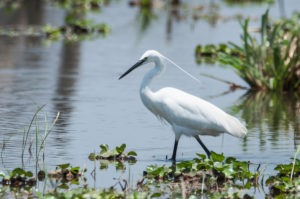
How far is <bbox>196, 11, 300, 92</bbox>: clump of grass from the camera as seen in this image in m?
12.6

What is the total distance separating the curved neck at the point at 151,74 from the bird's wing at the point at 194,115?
7.6 inches

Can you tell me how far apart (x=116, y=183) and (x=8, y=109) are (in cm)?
466

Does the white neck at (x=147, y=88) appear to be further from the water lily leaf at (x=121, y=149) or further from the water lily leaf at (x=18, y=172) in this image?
the water lily leaf at (x=18, y=172)

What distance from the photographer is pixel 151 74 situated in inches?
316

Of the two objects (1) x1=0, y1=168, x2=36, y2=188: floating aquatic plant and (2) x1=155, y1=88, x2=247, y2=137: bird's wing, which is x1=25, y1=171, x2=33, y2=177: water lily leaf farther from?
(2) x1=155, y1=88, x2=247, y2=137: bird's wing

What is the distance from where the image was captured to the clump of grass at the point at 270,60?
1264cm

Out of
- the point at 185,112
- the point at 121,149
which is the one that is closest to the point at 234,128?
the point at 185,112

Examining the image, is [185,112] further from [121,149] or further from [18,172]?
[18,172]

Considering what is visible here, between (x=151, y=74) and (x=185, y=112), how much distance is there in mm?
583

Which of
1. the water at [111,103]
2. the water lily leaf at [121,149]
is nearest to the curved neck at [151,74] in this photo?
the water lily leaf at [121,149]

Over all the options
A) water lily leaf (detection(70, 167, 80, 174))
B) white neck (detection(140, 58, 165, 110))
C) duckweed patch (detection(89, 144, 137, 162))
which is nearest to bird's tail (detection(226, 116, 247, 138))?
white neck (detection(140, 58, 165, 110))

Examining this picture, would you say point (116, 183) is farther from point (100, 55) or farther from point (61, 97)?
point (100, 55)

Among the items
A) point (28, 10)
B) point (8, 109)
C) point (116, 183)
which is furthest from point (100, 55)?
point (28, 10)

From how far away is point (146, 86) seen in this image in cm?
800
